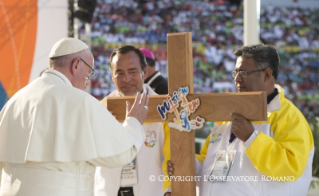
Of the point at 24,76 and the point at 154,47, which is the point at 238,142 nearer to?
the point at 24,76

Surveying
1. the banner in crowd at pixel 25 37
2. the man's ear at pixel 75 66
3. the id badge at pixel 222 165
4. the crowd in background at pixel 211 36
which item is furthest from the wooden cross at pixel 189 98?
the crowd in background at pixel 211 36

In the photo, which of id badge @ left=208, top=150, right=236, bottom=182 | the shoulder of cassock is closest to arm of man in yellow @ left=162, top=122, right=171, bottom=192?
id badge @ left=208, top=150, right=236, bottom=182

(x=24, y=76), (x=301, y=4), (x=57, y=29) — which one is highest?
(x=301, y=4)

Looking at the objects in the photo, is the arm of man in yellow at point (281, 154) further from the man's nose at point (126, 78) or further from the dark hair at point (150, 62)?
the dark hair at point (150, 62)

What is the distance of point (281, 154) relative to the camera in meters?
Result: 2.25

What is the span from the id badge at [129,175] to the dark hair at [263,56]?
996 mm

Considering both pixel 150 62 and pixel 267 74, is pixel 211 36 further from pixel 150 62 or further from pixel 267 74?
pixel 267 74

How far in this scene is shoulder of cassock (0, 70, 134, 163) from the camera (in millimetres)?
2193

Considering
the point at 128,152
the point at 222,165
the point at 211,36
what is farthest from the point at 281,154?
the point at 211,36

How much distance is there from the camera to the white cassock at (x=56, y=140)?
220 centimetres

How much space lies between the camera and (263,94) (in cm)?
230

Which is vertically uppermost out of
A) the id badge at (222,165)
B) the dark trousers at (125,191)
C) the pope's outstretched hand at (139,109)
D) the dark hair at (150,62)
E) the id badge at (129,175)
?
the dark hair at (150,62)

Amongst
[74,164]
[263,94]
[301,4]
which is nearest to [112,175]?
[74,164]

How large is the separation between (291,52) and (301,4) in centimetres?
276
